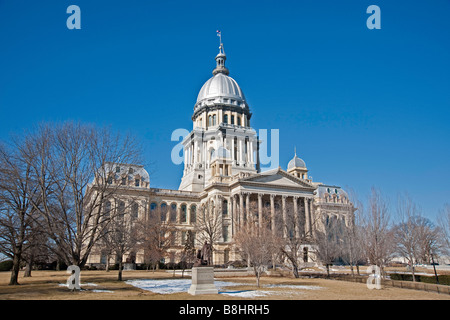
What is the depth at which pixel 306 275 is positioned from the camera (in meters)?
41.4

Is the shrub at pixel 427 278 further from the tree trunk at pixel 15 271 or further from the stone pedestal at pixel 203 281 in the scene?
the tree trunk at pixel 15 271

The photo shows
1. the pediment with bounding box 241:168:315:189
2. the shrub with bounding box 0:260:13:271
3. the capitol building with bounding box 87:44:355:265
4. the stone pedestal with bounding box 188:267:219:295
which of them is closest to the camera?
the stone pedestal with bounding box 188:267:219:295

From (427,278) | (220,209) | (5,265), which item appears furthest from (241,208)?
(5,265)

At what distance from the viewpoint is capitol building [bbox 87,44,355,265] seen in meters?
60.1

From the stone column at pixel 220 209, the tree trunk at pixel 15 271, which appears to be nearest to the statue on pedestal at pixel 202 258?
the tree trunk at pixel 15 271

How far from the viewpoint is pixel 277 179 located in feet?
221

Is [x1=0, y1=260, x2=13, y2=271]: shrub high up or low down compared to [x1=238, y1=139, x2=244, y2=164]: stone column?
down

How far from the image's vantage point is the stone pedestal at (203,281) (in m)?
21.2

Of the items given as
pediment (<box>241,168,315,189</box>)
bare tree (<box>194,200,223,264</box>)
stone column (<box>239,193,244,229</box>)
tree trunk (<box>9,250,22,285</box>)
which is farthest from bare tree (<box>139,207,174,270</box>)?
pediment (<box>241,168,315,189</box>)

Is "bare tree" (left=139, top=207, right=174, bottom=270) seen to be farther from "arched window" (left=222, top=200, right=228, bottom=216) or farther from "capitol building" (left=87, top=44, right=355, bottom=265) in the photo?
"arched window" (left=222, top=200, right=228, bottom=216)

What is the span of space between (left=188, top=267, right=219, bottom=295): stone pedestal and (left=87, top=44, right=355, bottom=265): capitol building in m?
24.1

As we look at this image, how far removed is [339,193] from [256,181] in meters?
33.8
